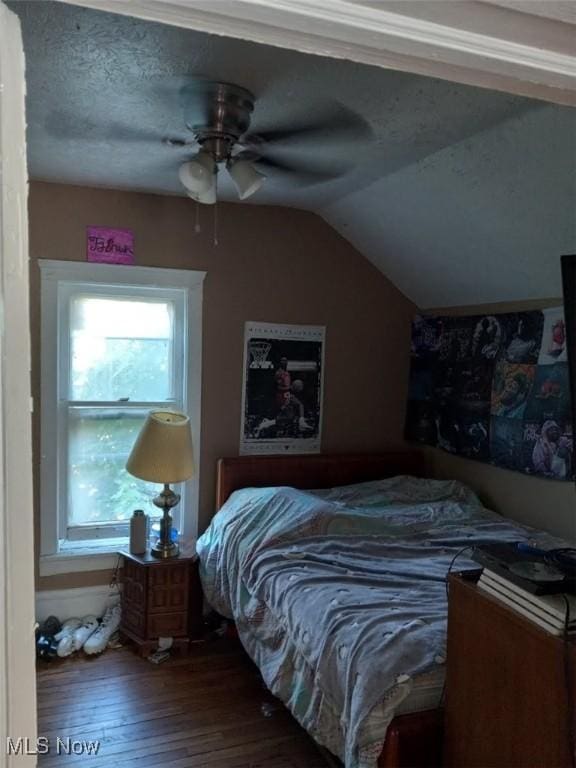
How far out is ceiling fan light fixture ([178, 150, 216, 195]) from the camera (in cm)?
213

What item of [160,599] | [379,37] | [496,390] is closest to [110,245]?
[160,599]

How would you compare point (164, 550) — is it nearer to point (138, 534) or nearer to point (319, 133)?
point (138, 534)

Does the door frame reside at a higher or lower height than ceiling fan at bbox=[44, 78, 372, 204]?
lower

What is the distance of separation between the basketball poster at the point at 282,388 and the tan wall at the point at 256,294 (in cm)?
6

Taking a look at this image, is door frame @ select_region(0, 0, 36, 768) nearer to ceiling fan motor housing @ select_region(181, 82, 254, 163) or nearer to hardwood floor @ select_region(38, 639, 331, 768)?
ceiling fan motor housing @ select_region(181, 82, 254, 163)

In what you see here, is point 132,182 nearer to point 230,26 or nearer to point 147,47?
point 147,47

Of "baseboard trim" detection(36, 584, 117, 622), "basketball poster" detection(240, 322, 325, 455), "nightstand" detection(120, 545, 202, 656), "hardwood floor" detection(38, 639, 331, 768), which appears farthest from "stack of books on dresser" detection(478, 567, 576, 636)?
"baseboard trim" detection(36, 584, 117, 622)

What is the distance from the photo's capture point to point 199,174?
7.03 feet

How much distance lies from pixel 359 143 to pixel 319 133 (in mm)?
210

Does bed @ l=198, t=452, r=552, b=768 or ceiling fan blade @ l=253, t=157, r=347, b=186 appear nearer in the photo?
bed @ l=198, t=452, r=552, b=768

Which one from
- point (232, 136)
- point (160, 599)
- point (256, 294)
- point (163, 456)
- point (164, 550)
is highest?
point (232, 136)

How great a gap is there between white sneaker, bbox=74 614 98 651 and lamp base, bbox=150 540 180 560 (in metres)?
0.53

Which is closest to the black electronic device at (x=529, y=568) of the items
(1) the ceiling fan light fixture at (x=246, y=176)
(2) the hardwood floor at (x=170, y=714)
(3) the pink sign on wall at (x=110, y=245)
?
(2) the hardwood floor at (x=170, y=714)

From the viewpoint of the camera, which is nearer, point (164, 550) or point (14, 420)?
point (14, 420)
